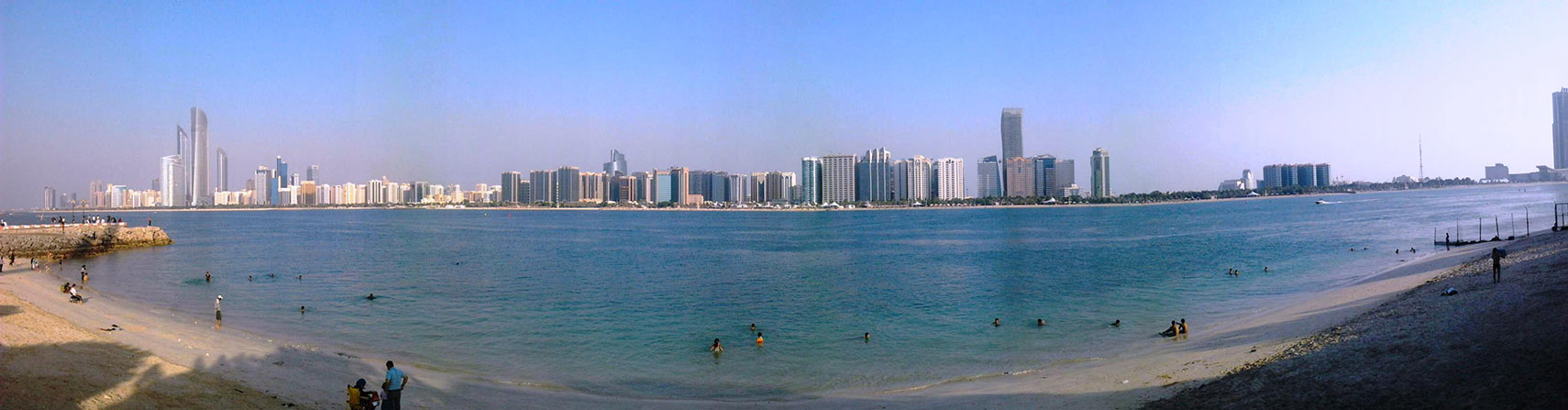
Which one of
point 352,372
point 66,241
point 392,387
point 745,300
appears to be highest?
point 66,241

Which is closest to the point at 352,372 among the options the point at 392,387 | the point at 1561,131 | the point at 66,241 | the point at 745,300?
the point at 392,387

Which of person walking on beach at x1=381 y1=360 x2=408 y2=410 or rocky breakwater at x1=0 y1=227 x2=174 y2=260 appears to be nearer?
person walking on beach at x1=381 y1=360 x2=408 y2=410

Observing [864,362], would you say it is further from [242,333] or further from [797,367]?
[242,333]

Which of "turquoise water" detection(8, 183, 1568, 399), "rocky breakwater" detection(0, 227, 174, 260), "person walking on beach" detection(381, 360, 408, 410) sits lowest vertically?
"turquoise water" detection(8, 183, 1568, 399)

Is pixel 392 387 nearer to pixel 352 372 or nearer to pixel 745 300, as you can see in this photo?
pixel 352 372

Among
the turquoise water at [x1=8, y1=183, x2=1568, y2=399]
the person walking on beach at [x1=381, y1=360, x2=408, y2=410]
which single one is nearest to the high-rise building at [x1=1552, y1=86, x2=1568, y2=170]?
the turquoise water at [x1=8, y1=183, x2=1568, y2=399]

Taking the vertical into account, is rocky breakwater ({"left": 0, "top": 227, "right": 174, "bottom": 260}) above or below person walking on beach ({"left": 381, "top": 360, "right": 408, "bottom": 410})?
above

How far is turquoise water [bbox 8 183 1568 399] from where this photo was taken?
668 inches

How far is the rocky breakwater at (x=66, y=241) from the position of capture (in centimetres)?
4713

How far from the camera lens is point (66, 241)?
162 ft

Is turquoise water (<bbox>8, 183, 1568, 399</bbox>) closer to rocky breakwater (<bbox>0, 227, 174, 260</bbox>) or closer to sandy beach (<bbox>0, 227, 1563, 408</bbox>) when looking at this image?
sandy beach (<bbox>0, 227, 1563, 408</bbox>)

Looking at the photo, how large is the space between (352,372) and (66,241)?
51.8 m

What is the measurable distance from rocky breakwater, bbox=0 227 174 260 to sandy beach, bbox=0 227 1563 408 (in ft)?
128

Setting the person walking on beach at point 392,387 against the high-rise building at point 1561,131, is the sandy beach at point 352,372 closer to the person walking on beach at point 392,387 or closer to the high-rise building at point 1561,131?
the person walking on beach at point 392,387
